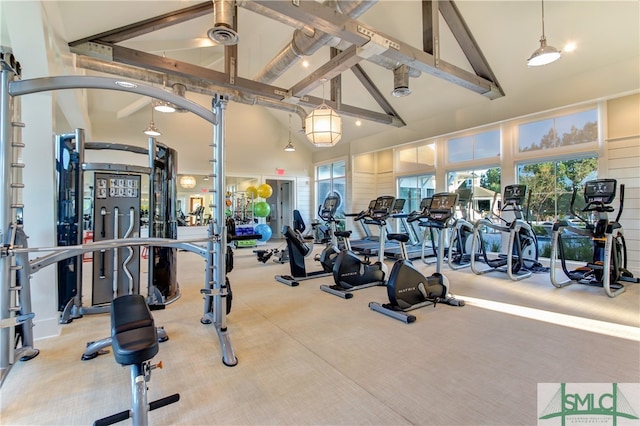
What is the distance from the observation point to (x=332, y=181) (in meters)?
11.7

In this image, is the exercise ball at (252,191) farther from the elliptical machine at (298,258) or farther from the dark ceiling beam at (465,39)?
the dark ceiling beam at (465,39)

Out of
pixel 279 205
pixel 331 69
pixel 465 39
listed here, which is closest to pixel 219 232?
pixel 331 69

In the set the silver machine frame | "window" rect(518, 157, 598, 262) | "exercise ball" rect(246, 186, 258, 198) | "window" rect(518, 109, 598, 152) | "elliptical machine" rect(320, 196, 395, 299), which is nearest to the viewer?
the silver machine frame

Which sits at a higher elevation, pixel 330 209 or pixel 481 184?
pixel 481 184

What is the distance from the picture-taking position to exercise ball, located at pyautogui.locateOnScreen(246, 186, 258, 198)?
10.5 metres

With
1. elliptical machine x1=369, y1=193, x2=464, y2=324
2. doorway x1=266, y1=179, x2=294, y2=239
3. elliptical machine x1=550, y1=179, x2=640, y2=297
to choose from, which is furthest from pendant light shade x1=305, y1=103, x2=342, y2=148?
doorway x1=266, y1=179, x2=294, y2=239

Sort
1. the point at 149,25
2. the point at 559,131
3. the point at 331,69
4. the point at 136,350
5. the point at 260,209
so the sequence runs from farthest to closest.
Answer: the point at 260,209 < the point at 559,131 < the point at 331,69 < the point at 149,25 < the point at 136,350

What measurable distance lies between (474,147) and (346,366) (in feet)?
23.9

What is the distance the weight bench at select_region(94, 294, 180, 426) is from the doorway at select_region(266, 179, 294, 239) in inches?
426

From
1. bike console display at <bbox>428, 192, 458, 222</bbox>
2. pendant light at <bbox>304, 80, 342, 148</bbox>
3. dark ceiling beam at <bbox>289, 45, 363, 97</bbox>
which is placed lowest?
bike console display at <bbox>428, 192, 458, 222</bbox>

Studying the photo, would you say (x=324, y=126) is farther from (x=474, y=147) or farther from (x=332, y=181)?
(x=332, y=181)

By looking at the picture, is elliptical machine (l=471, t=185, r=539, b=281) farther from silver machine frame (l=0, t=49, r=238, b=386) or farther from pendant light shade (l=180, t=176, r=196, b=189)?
pendant light shade (l=180, t=176, r=196, b=189)

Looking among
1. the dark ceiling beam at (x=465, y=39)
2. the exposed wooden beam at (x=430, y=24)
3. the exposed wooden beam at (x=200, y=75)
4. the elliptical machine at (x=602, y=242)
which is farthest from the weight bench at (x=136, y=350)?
the dark ceiling beam at (x=465, y=39)

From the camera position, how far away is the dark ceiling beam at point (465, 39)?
548cm
